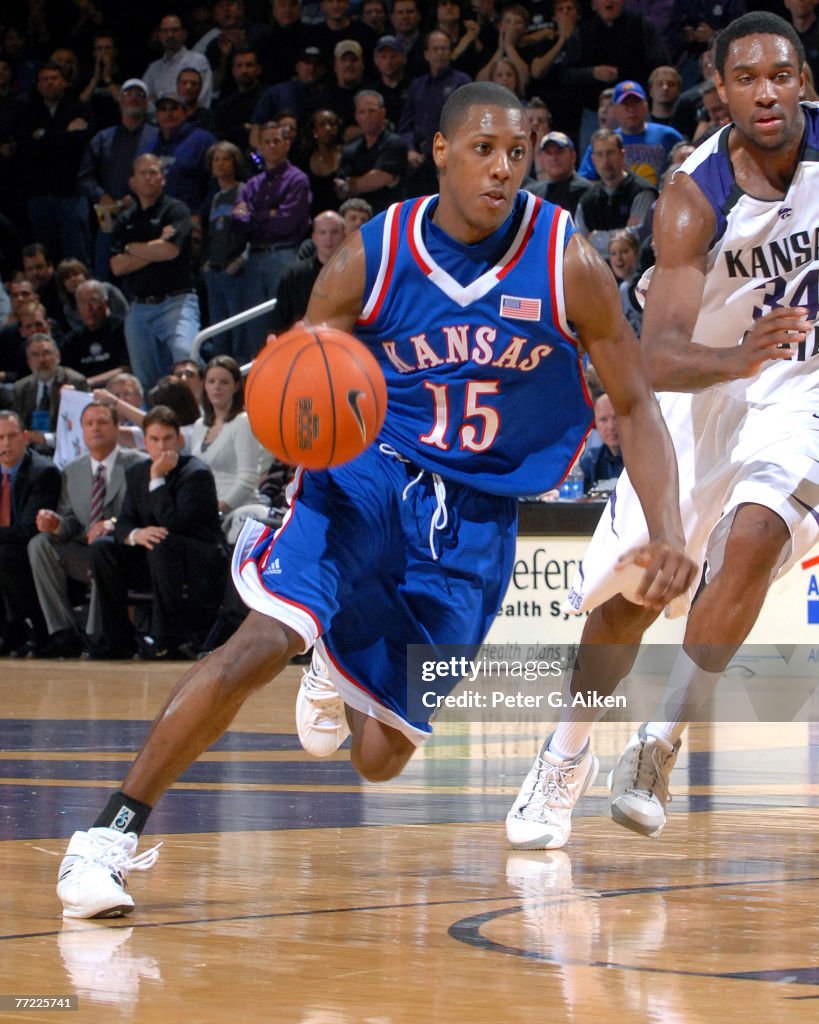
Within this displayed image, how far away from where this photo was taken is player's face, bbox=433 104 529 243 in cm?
414

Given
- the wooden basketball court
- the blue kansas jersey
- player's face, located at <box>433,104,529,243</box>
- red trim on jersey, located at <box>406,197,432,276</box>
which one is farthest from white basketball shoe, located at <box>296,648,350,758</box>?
player's face, located at <box>433,104,529,243</box>

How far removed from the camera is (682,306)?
457cm

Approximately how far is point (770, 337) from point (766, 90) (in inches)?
31.9

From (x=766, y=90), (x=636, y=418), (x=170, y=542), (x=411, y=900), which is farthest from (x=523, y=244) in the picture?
(x=170, y=542)

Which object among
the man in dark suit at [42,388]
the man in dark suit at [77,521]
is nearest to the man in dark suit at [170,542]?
the man in dark suit at [77,521]

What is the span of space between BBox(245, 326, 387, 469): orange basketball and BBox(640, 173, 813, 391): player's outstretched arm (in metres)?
0.94

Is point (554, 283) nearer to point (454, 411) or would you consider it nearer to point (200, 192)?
point (454, 411)

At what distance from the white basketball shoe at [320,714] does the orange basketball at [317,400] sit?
1182mm

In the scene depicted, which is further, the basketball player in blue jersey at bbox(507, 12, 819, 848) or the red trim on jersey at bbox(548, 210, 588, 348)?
the basketball player in blue jersey at bbox(507, 12, 819, 848)

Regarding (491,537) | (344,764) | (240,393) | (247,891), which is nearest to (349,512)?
(491,537)

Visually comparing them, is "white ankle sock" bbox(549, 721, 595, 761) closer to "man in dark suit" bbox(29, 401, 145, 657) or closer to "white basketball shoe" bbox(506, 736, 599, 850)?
"white basketball shoe" bbox(506, 736, 599, 850)

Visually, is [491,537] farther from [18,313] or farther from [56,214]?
[56,214]

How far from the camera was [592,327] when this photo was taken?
409 centimetres

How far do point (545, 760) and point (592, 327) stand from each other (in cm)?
135
